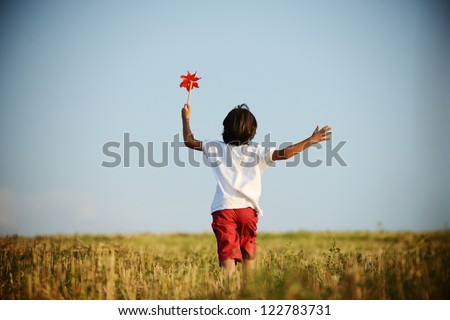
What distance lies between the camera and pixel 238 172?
607 centimetres

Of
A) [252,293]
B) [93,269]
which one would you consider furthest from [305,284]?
[93,269]

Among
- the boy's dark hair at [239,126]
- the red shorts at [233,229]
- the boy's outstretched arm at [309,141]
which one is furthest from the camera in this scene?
the boy's dark hair at [239,126]

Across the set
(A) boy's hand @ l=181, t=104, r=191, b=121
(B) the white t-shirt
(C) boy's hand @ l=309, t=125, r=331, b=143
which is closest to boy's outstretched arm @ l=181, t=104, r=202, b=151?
(A) boy's hand @ l=181, t=104, r=191, b=121

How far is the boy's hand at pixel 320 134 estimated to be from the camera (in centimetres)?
583

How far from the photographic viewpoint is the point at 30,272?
6457 millimetres

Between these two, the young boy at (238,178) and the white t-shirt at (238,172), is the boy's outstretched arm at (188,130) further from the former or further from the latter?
the white t-shirt at (238,172)

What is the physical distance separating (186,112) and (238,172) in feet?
2.85

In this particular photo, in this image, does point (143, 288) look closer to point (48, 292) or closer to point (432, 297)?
point (48, 292)

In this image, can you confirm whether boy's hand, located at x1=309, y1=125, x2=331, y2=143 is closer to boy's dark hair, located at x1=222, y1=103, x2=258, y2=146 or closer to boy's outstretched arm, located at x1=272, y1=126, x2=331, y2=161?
boy's outstretched arm, located at x1=272, y1=126, x2=331, y2=161

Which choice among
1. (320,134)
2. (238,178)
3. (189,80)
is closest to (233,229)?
(238,178)

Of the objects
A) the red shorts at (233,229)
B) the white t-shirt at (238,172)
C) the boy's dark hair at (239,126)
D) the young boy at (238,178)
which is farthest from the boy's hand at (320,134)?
the red shorts at (233,229)
